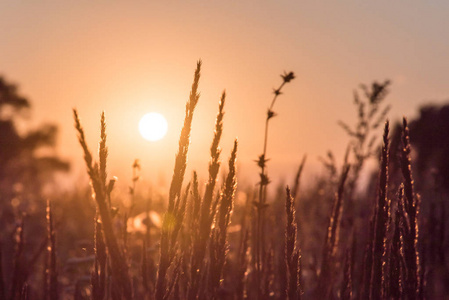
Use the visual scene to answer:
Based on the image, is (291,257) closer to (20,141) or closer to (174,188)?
(174,188)

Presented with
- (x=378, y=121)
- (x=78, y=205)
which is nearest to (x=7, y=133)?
(x=78, y=205)

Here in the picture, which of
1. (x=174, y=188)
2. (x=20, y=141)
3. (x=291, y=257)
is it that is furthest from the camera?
(x=20, y=141)

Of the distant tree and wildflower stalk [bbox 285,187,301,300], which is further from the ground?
the distant tree

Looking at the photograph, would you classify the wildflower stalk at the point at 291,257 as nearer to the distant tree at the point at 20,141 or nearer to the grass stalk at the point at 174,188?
the grass stalk at the point at 174,188

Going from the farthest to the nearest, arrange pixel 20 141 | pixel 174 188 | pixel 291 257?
pixel 20 141 → pixel 291 257 → pixel 174 188

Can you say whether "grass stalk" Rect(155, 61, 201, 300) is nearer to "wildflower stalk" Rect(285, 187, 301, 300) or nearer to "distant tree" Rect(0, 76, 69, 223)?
"wildflower stalk" Rect(285, 187, 301, 300)

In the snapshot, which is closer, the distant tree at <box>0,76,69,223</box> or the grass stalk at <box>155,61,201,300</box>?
the grass stalk at <box>155,61,201,300</box>

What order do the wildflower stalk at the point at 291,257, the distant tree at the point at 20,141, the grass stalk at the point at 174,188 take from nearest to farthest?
the grass stalk at the point at 174,188 < the wildflower stalk at the point at 291,257 < the distant tree at the point at 20,141

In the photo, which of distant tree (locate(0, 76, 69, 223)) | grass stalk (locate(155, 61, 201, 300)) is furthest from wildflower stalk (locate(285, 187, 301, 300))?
distant tree (locate(0, 76, 69, 223))

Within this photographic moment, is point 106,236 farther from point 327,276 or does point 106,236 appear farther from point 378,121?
point 378,121

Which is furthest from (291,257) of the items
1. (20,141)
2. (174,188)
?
(20,141)

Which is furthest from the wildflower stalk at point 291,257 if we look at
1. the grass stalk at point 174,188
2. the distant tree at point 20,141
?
the distant tree at point 20,141

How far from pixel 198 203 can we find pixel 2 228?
599 cm

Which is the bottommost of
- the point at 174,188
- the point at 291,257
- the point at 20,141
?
the point at 291,257
